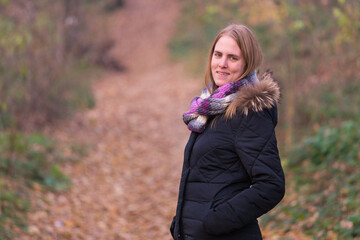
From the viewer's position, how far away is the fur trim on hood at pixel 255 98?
2373 millimetres

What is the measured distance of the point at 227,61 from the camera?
2.58 m

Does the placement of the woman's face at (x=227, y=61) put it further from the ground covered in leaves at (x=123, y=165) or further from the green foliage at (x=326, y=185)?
the ground covered in leaves at (x=123, y=165)

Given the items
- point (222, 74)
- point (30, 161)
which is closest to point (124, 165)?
point (30, 161)

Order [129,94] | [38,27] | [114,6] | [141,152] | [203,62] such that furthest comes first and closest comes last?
[114,6], [203,62], [129,94], [141,152], [38,27]

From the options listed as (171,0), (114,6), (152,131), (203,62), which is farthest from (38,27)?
(171,0)

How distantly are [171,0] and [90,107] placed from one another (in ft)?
69.3

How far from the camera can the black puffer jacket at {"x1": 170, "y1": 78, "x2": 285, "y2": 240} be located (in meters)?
2.31

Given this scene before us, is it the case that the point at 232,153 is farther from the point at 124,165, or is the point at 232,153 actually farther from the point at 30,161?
the point at 124,165

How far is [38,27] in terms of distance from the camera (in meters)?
8.06

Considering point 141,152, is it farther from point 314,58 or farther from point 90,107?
point 314,58

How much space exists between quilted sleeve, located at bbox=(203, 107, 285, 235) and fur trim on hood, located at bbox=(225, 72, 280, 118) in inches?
1.8

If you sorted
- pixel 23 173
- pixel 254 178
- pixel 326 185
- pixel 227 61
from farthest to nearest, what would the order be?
pixel 23 173 < pixel 326 185 < pixel 227 61 < pixel 254 178

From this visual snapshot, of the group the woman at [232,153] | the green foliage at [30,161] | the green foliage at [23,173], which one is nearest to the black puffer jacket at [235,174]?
the woman at [232,153]

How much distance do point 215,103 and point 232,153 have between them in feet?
1.02
